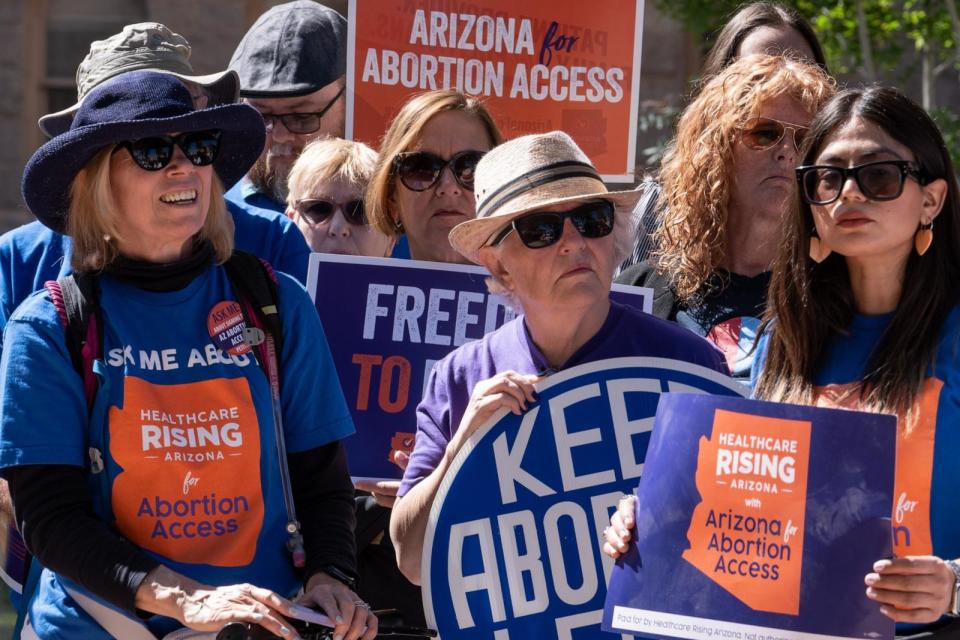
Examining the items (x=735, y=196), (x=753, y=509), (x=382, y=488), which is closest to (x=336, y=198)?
(x=382, y=488)

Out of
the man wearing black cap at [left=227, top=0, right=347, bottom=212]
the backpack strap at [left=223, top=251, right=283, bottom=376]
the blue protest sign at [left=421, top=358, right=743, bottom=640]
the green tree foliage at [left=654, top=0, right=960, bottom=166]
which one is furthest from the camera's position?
the green tree foliage at [left=654, top=0, right=960, bottom=166]

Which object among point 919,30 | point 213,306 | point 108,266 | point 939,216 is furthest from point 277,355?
point 919,30

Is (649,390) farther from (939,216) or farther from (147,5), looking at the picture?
(147,5)

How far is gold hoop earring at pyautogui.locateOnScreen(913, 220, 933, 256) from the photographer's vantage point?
261 centimetres

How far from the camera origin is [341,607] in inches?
109

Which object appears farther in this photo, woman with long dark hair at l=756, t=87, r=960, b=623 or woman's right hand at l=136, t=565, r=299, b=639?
woman's right hand at l=136, t=565, r=299, b=639

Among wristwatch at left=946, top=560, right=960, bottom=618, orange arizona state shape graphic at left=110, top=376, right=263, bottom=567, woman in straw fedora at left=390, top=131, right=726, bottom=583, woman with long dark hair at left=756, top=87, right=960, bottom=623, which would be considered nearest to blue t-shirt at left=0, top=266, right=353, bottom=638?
orange arizona state shape graphic at left=110, top=376, right=263, bottom=567

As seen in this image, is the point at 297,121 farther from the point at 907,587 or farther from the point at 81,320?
the point at 907,587

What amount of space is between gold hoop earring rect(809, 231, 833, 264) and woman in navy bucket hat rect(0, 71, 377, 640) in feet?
3.36

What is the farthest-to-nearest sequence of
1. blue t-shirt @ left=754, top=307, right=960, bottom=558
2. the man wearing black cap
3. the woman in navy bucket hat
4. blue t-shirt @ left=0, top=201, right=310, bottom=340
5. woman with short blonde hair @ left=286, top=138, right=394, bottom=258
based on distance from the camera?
the man wearing black cap → woman with short blonde hair @ left=286, top=138, right=394, bottom=258 → blue t-shirt @ left=0, top=201, right=310, bottom=340 → the woman in navy bucket hat → blue t-shirt @ left=754, top=307, right=960, bottom=558

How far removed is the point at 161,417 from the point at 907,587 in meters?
1.42

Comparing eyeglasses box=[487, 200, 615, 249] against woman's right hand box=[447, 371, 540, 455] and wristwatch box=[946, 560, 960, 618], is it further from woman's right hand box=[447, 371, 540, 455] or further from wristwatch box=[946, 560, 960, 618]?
wristwatch box=[946, 560, 960, 618]

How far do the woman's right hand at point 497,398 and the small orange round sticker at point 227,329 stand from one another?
0.47 meters

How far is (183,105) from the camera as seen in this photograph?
2.93m
